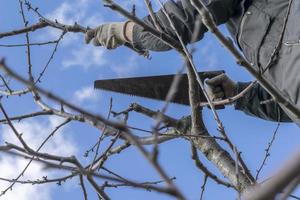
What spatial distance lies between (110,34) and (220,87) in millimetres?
766

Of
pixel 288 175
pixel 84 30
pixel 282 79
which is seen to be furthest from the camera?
pixel 84 30

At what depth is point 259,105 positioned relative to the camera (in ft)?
10.00

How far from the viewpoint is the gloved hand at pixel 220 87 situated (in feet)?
9.77

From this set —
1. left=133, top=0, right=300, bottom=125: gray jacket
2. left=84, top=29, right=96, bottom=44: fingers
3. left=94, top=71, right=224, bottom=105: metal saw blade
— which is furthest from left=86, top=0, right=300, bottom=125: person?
left=94, top=71, right=224, bottom=105: metal saw blade

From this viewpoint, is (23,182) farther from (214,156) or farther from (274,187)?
(274,187)

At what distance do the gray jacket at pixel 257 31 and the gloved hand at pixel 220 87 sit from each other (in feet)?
1.03

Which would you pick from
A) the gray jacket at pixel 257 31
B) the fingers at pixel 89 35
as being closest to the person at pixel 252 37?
the gray jacket at pixel 257 31

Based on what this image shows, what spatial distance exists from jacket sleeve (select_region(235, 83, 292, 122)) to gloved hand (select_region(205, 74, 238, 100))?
0.09 meters

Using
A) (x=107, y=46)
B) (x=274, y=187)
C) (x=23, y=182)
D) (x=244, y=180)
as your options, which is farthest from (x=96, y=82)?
(x=274, y=187)

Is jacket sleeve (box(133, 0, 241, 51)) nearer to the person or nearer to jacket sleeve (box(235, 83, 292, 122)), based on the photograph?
the person

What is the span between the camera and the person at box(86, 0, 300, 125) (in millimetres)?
2334

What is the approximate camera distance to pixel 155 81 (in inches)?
131

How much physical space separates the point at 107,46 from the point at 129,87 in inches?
16.8

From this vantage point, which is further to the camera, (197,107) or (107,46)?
(107,46)
